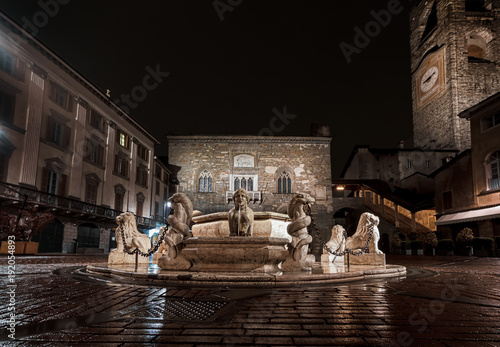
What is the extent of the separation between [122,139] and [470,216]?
27994 mm

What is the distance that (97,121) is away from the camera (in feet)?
93.7

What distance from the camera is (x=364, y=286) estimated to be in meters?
5.68

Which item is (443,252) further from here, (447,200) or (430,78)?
(430,78)

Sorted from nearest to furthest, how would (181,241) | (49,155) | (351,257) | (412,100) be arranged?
1. (181,241)
2. (351,257)
3. (49,155)
4. (412,100)

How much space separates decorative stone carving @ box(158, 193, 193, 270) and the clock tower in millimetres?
38114

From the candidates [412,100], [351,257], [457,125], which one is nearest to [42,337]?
[351,257]

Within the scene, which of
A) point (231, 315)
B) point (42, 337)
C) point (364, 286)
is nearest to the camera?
point (42, 337)

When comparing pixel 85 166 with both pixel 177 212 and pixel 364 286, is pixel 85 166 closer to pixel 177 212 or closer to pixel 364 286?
pixel 177 212

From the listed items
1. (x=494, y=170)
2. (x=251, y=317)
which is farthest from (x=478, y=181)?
(x=251, y=317)

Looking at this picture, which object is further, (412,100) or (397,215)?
(412,100)

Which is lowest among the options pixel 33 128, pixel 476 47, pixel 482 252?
pixel 482 252

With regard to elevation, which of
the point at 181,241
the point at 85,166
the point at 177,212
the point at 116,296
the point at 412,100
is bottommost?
the point at 116,296

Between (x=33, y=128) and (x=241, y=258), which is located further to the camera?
(x=33, y=128)

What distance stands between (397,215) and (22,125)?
29736 mm
